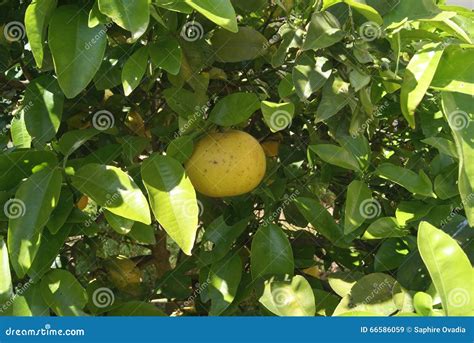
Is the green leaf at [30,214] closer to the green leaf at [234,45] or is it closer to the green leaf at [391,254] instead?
the green leaf at [234,45]

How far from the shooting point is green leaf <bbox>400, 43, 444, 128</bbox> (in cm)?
74

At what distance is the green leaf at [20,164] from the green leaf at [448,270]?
476mm

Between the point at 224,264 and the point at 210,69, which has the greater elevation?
the point at 210,69

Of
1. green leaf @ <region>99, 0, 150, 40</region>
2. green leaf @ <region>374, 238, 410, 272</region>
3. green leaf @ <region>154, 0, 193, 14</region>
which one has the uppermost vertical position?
green leaf @ <region>99, 0, 150, 40</region>

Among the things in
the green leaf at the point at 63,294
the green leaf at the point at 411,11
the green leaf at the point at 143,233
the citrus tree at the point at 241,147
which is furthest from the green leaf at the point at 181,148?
the green leaf at the point at 411,11

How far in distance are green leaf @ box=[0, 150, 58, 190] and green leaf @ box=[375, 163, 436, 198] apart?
46 cm

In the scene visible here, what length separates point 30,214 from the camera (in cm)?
73

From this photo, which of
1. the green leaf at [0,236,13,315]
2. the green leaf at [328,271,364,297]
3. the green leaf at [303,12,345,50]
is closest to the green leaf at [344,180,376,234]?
the green leaf at [328,271,364,297]

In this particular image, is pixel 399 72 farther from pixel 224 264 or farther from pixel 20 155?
pixel 20 155

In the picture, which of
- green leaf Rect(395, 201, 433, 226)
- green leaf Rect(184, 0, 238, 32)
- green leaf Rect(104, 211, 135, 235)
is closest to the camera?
green leaf Rect(184, 0, 238, 32)

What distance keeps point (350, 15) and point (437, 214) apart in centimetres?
31

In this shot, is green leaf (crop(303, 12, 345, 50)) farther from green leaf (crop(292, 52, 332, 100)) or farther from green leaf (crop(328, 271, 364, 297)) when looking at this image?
green leaf (crop(328, 271, 364, 297))

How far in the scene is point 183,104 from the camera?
89cm

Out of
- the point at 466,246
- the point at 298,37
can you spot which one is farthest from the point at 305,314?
the point at 298,37
